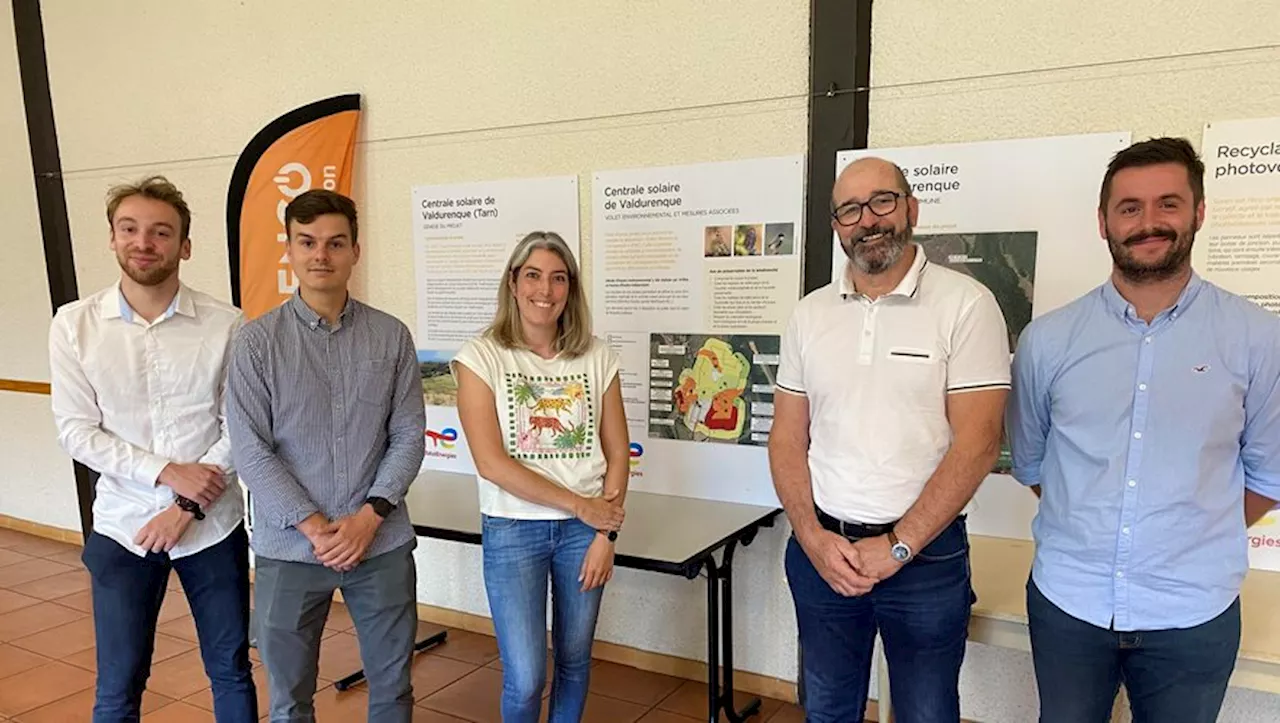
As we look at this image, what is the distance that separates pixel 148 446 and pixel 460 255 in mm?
1491

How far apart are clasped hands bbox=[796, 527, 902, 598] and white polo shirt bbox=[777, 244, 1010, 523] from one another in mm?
53

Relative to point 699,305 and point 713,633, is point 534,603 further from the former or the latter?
point 699,305

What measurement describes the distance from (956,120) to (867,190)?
3.11ft

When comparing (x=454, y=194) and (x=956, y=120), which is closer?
(x=956, y=120)

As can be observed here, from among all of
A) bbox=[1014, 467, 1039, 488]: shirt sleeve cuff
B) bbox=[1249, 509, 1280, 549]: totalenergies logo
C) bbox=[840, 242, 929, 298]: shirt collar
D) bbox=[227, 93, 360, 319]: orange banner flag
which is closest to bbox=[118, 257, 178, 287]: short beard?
bbox=[227, 93, 360, 319]: orange banner flag

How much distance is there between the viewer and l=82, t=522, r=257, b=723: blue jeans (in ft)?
6.63

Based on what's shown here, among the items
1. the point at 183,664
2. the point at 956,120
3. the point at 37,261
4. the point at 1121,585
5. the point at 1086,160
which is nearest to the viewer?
the point at 1121,585

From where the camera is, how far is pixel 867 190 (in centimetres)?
172

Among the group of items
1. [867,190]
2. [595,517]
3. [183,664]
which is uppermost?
[867,190]

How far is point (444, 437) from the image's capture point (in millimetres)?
3447

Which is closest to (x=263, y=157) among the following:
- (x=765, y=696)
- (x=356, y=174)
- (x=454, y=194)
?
(x=356, y=174)

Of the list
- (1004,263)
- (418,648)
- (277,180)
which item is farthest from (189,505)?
(1004,263)

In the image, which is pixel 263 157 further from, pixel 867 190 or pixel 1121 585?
pixel 1121 585

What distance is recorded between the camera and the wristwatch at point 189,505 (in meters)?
2.00
